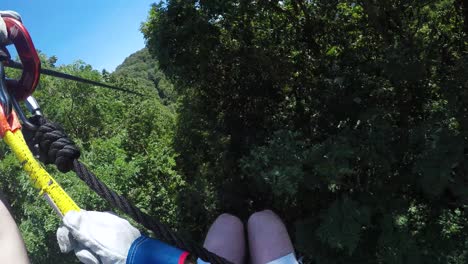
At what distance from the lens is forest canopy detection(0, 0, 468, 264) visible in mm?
3467

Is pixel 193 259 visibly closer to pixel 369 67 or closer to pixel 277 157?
pixel 277 157

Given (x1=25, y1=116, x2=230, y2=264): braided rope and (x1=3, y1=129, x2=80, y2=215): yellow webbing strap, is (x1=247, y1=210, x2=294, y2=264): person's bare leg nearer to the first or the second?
(x1=25, y1=116, x2=230, y2=264): braided rope

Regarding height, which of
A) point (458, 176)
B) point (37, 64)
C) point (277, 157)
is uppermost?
point (37, 64)

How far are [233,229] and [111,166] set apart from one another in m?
2.57

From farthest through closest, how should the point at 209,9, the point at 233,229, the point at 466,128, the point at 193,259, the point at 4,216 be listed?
the point at 209,9
the point at 466,128
the point at 233,229
the point at 193,259
the point at 4,216

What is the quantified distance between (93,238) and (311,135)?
140 inches

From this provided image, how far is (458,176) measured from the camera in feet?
11.0

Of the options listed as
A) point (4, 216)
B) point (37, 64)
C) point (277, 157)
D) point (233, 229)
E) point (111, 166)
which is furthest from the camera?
point (111, 166)

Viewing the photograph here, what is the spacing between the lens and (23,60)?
1.21 m

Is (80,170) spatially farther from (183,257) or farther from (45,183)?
(183,257)

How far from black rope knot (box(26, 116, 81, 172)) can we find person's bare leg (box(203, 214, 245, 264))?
1.09 meters

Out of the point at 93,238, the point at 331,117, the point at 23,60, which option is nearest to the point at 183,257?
the point at 93,238

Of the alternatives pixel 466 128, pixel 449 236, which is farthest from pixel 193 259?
pixel 449 236

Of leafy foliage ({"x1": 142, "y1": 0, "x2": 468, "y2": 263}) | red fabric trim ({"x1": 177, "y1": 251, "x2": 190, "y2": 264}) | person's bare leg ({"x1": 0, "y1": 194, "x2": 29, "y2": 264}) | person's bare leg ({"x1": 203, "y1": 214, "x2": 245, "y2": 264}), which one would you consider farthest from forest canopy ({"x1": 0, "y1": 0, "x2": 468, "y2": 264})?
person's bare leg ({"x1": 0, "y1": 194, "x2": 29, "y2": 264})
